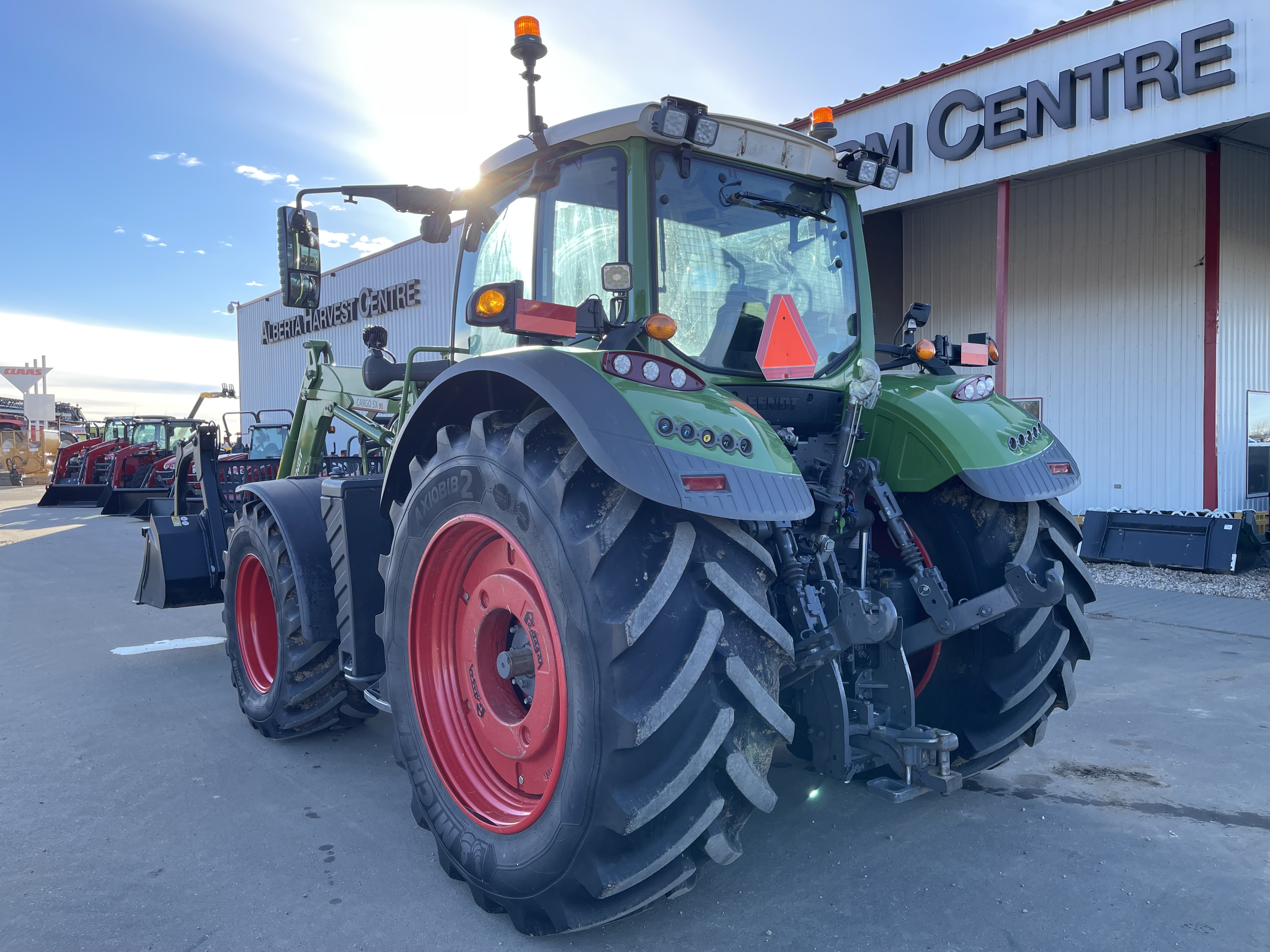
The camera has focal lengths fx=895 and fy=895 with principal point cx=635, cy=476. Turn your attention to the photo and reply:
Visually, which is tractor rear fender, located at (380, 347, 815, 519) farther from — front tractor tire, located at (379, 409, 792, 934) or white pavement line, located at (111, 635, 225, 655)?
white pavement line, located at (111, 635, 225, 655)

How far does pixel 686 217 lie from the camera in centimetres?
304

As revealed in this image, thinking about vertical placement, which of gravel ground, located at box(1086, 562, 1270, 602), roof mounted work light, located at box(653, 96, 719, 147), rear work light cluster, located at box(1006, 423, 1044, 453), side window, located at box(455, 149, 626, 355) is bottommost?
gravel ground, located at box(1086, 562, 1270, 602)

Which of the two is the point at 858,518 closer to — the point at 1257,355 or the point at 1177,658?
the point at 1177,658

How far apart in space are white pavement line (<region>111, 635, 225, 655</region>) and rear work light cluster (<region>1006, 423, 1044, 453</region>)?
17.9 feet

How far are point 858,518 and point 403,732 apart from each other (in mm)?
1713

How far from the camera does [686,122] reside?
2824 mm

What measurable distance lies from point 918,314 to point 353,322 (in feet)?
73.6

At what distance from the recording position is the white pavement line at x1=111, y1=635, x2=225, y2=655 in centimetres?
621

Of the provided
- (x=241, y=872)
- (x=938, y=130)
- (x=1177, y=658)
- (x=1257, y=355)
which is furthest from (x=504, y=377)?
(x=1257, y=355)

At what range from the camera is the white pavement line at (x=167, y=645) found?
6.21 meters

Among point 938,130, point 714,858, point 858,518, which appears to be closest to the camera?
point 714,858

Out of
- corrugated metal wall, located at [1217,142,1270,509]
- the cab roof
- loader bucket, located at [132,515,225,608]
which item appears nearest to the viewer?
the cab roof

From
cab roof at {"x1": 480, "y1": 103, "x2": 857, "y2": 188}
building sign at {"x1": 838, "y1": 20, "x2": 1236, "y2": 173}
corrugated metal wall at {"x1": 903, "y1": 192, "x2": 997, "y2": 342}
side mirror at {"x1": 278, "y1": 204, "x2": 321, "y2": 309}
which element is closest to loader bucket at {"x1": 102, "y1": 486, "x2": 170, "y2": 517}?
corrugated metal wall at {"x1": 903, "y1": 192, "x2": 997, "y2": 342}

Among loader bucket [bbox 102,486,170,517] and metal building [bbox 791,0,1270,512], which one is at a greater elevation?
metal building [bbox 791,0,1270,512]
